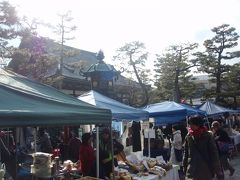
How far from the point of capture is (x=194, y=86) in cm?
3053

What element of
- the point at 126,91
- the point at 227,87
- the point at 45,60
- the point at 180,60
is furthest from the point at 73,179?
the point at 227,87

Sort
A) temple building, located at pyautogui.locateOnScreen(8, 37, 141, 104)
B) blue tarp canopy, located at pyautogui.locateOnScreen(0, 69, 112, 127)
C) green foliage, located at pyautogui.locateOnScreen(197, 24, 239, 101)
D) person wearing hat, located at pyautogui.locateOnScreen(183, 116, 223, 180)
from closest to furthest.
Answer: blue tarp canopy, located at pyautogui.locateOnScreen(0, 69, 112, 127)
person wearing hat, located at pyautogui.locateOnScreen(183, 116, 223, 180)
temple building, located at pyautogui.locateOnScreen(8, 37, 141, 104)
green foliage, located at pyautogui.locateOnScreen(197, 24, 239, 101)

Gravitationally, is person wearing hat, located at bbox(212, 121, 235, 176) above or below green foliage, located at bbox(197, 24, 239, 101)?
below

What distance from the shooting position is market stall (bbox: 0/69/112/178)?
3.29 m

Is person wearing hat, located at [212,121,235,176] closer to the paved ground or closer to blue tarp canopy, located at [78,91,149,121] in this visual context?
the paved ground

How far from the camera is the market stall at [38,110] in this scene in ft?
10.8

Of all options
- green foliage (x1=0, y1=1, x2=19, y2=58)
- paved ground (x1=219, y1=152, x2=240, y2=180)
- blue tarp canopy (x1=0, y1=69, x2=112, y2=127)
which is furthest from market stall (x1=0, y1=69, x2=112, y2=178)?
green foliage (x1=0, y1=1, x2=19, y2=58)

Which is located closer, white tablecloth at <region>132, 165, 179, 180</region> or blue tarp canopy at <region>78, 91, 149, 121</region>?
white tablecloth at <region>132, 165, 179, 180</region>

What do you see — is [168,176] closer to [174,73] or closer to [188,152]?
[188,152]

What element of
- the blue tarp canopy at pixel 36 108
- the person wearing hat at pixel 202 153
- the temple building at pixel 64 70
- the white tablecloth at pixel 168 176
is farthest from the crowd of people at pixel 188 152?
the temple building at pixel 64 70

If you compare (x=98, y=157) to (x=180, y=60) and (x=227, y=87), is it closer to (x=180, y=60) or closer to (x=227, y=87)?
(x=180, y=60)

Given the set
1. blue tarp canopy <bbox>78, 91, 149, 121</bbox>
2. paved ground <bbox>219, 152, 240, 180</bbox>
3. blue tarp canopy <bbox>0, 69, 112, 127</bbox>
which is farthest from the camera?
A: paved ground <bbox>219, 152, 240, 180</bbox>

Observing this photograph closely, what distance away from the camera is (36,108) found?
142 inches

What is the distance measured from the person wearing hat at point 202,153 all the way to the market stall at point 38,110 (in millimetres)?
1332
